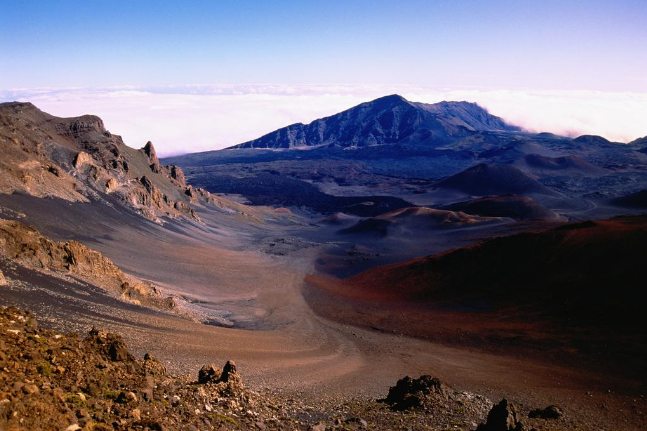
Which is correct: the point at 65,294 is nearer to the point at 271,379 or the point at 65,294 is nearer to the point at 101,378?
the point at 271,379

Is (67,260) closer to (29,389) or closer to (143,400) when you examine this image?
(143,400)

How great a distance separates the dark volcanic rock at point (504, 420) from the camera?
12373mm

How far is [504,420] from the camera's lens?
1242 centimetres

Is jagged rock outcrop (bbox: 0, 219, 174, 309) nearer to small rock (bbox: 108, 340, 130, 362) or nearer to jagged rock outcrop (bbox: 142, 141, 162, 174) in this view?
small rock (bbox: 108, 340, 130, 362)

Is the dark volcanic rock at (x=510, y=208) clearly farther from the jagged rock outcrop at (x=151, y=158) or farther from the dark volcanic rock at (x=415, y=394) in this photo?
the dark volcanic rock at (x=415, y=394)

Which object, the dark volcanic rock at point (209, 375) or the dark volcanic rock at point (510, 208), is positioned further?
the dark volcanic rock at point (510, 208)

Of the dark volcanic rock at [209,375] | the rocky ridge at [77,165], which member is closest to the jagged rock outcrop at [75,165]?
the rocky ridge at [77,165]

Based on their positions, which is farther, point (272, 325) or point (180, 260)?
point (180, 260)

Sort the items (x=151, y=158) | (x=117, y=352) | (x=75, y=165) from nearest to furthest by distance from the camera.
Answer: (x=117, y=352), (x=75, y=165), (x=151, y=158)

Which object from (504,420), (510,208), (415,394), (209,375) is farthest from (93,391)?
(510,208)

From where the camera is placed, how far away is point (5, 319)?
11.0m

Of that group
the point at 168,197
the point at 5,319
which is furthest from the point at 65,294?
the point at 168,197

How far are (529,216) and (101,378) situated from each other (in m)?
91.3

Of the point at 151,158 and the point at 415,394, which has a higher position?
the point at 151,158
